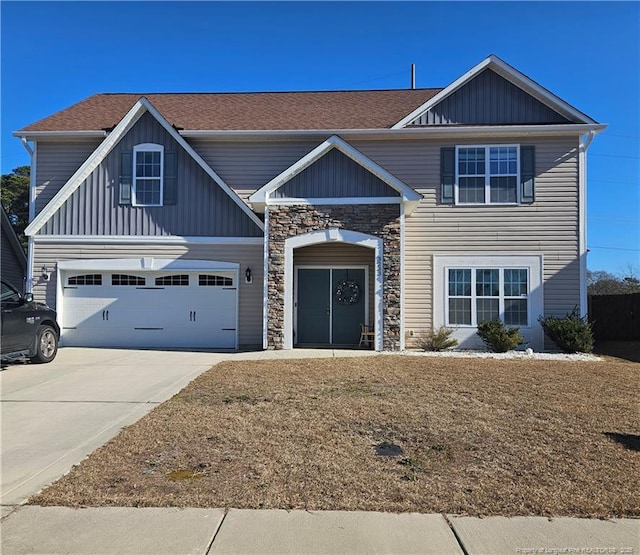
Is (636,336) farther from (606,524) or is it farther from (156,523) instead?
(156,523)

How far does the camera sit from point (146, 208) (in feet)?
46.3

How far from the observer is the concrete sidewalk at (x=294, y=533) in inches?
130

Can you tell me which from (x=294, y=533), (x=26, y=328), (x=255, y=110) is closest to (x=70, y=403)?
(x=26, y=328)

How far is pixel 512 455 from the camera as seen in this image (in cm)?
493

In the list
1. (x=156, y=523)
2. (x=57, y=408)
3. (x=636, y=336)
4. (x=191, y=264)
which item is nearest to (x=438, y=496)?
(x=156, y=523)

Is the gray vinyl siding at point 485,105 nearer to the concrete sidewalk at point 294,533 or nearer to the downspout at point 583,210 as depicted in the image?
the downspout at point 583,210

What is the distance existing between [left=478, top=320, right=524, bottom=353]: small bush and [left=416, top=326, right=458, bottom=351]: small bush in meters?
0.93

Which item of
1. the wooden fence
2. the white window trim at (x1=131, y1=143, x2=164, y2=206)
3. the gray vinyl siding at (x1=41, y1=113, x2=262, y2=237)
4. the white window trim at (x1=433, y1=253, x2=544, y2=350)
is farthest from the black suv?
the wooden fence

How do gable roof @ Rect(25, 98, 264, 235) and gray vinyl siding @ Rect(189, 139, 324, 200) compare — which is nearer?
gable roof @ Rect(25, 98, 264, 235)

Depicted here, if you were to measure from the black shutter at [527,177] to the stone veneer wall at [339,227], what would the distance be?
158 inches

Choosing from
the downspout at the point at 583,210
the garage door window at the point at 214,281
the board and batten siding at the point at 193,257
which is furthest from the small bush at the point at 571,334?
the garage door window at the point at 214,281

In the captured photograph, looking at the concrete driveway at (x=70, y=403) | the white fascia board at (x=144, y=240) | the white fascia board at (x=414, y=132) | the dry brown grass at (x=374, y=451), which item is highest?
the white fascia board at (x=414, y=132)

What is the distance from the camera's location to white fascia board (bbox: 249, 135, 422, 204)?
12344 millimetres

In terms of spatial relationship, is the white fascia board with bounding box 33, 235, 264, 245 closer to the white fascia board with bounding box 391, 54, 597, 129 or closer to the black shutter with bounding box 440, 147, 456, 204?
the black shutter with bounding box 440, 147, 456, 204
